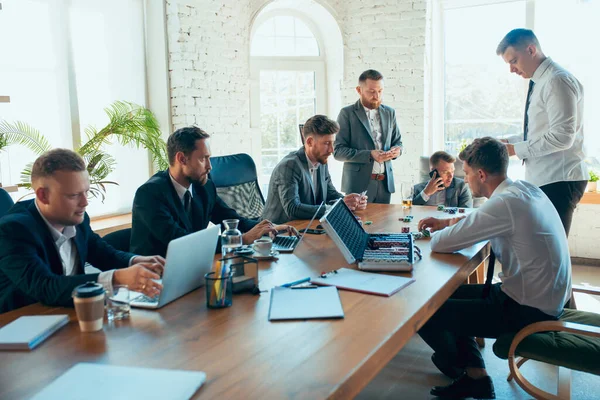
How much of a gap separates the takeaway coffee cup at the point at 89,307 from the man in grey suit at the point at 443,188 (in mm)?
2743

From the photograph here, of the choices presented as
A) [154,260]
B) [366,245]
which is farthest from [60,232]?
[366,245]

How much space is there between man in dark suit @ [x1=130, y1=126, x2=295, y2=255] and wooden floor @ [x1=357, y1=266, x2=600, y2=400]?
894mm

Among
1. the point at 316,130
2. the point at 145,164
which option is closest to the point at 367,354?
the point at 316,130

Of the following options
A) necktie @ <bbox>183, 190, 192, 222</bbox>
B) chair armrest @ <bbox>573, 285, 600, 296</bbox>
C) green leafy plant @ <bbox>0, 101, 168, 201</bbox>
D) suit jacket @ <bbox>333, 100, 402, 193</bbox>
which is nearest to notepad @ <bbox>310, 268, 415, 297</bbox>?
necktie @ <bbox>183, 190, 192, 222</bbox>

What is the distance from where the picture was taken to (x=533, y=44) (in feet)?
10.1

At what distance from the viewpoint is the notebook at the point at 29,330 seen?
1.35m

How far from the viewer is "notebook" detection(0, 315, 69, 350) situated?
1354 mm

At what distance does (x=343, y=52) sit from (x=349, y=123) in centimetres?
189

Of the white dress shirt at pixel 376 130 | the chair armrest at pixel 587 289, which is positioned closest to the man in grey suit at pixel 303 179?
the white dress shirt at pixel 376 130

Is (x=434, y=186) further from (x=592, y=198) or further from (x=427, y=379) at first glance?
(x=592, y=198)

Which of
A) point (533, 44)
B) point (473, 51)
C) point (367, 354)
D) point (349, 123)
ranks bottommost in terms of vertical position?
point (367, 354)

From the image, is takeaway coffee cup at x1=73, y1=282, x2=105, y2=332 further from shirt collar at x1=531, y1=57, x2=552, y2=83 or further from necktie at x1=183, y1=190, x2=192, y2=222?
shirt collar at x1=531, y1=57, x2=552, y2=83

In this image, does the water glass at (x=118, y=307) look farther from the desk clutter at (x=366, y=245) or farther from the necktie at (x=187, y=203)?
the necktie at (x=187, y=203)

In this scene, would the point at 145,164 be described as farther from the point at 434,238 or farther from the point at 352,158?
the point at 434,238
